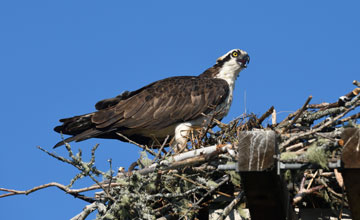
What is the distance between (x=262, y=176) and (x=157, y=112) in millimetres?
4373

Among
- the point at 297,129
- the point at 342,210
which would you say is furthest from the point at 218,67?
the point at 342,210

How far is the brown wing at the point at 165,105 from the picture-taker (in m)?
7.68

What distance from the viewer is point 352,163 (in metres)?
3.42

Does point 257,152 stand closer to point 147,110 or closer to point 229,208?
point 229,208

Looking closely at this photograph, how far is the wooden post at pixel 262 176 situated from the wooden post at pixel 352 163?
0.38 meters

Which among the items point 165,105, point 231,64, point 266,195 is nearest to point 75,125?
point 165,105

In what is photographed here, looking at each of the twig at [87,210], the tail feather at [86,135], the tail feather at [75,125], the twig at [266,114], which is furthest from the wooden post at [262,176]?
the tail feather at [75,125]

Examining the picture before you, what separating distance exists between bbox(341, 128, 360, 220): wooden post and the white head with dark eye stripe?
5.03 m

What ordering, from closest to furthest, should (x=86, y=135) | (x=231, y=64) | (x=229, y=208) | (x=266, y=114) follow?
1. (x=229, y=208)
2. (x=266, y=114)
3. (x=86, y=135)
4. (x=231, y=64)

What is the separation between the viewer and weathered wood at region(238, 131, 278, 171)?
3.50 metres

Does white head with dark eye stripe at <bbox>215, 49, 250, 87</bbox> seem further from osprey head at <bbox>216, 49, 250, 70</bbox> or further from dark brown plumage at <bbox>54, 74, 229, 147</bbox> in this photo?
dark brown plumage at <bbox>54, 74, 229, 147</bbox>

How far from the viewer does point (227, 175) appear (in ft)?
15.8

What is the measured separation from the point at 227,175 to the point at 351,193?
54.3 inches

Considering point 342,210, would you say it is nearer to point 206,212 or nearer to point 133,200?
point 206,212
